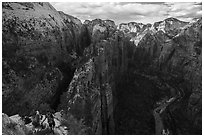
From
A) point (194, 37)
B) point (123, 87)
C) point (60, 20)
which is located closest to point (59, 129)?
point (60, 20)

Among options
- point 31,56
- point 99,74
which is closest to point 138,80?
point 99,74

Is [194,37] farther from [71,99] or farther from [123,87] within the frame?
[71,99]

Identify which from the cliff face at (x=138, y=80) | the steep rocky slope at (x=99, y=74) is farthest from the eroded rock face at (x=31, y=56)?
the cliff face at (x=138, y=80)

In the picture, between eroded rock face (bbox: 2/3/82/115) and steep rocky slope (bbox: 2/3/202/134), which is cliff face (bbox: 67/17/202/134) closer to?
steep rocky slope (bbox: 2/3/202/134)

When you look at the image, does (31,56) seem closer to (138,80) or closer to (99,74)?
(99,74)

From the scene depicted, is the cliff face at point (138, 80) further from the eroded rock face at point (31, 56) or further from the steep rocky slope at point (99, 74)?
the eroded rock face at point (31, 56)
